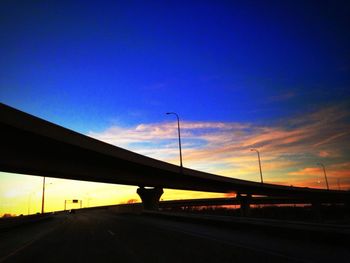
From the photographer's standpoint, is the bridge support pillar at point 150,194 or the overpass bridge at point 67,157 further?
the bridge support pillar at point 150,194

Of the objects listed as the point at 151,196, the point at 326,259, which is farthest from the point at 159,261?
the point at 151,196

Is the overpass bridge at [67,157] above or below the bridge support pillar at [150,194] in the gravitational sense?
above

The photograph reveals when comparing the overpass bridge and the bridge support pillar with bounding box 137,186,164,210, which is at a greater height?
the overpass bridge

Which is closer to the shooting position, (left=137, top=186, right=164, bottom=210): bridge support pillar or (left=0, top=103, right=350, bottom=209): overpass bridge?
(left=0, top=103, right=350, bottom=209): overpass bridge

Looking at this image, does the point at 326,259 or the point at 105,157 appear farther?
the point at 105,157

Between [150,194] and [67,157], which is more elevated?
[67,157]

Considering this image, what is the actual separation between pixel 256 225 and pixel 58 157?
2014cm

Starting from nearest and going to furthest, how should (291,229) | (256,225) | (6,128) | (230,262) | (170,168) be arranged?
(230,262) → (291,229) → (256,225) → (6,128) → (170,168)

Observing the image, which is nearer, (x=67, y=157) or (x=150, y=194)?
(x=67, y=157)

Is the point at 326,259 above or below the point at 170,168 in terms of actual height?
below

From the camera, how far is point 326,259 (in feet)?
33.6

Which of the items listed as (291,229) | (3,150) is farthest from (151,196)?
(291,229)

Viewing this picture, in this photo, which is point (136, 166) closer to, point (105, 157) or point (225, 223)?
point (105, 157)

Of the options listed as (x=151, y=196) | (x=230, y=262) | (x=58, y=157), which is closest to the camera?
(x=230, y=262)
